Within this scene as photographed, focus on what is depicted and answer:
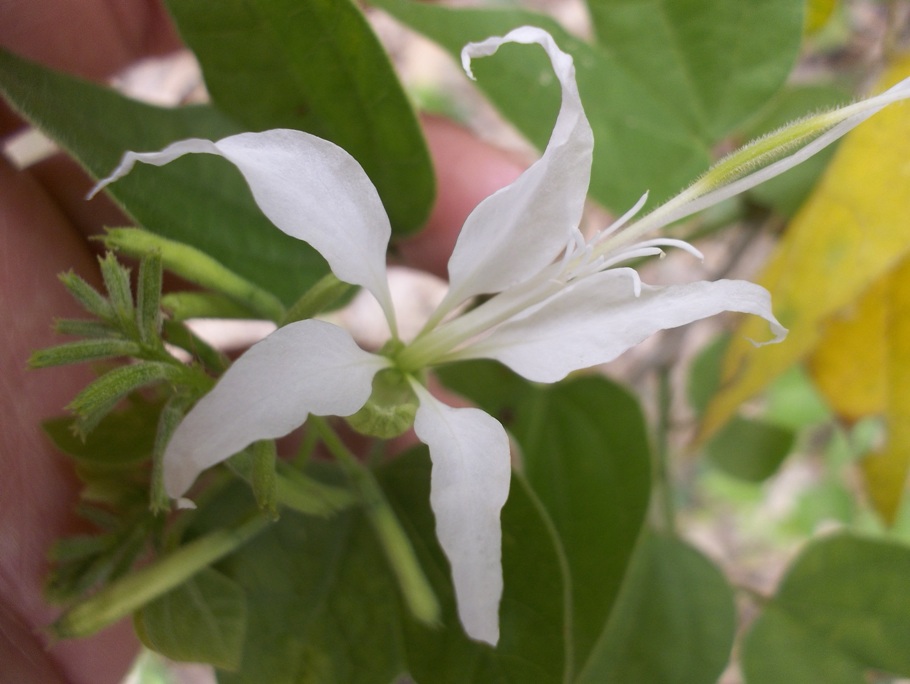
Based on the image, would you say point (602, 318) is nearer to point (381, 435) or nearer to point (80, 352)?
point (381, 435)

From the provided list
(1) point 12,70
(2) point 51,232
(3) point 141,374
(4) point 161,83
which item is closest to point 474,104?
(4) point 161,83

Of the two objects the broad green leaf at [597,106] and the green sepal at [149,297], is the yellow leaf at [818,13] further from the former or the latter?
the green sepal at [149,297]

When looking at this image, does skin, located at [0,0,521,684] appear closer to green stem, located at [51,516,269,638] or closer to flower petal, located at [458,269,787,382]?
green stem, located at [51,516,269,638]

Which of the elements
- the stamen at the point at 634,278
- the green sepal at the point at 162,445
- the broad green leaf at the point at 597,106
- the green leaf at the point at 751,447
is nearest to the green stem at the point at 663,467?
the green leaf at the point at 751,447

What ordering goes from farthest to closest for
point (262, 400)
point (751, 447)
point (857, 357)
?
point (751, 447) → point (857, 357) → point (262, 400)

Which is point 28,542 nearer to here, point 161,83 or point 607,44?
point 607,44

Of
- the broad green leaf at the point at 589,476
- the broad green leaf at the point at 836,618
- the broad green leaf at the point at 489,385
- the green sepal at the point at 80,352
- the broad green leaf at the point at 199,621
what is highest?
the green sepal at the point at 80,352

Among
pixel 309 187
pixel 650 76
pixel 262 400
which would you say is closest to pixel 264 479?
pixel 262 400

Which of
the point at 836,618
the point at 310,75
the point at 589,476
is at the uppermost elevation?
the point at 310,75
